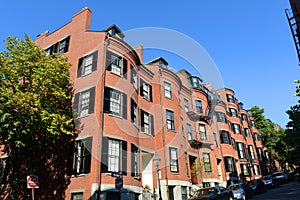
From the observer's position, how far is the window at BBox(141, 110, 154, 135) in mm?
21852

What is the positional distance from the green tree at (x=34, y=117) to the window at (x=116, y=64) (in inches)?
136

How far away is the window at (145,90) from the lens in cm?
2385

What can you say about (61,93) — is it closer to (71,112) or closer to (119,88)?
(71,112)

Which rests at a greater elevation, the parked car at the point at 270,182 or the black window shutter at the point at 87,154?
the black window shutter at the point at 87,154

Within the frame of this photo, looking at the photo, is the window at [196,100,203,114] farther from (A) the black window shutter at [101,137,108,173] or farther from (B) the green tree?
(B) the green tree

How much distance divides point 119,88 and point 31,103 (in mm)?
6816

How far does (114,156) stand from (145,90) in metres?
9.90

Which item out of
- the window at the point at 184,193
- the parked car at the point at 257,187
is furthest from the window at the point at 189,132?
the parked car at the point at 257,187

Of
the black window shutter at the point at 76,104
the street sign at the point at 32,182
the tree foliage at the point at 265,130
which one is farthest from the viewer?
the tree foliage at the point at 265,130

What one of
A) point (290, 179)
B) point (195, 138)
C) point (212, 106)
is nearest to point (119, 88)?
point (195, 138)

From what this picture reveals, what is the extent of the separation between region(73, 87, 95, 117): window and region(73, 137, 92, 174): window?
2162 millimetres

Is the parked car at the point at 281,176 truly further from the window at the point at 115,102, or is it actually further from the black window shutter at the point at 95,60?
the black window shutter at the point at 95,60

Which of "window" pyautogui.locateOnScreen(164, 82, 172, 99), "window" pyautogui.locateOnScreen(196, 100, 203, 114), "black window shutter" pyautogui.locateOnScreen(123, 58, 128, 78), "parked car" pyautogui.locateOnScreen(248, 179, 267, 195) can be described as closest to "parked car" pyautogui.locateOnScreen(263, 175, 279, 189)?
"parked car" pyautogui.locateOnScreen(248, 179, 267, 195)

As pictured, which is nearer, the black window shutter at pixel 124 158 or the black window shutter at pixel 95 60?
the black window shutter at pixel 124 158
